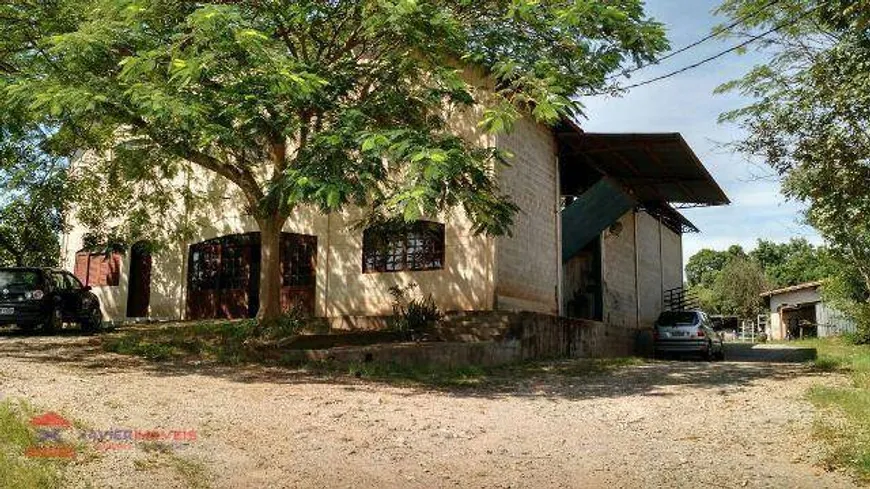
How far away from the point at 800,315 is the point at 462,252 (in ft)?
124

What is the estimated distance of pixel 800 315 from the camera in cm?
4509

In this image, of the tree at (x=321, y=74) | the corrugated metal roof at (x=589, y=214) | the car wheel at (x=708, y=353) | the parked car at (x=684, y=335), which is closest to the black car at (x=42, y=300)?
the tree at (x=321, y=74)

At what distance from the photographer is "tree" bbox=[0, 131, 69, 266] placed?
18.1 meters

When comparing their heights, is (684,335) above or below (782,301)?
below

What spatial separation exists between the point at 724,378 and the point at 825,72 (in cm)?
662

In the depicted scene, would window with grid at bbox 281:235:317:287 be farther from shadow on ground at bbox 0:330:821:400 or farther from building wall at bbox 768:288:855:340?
building wall at bbox 768:288:855:340

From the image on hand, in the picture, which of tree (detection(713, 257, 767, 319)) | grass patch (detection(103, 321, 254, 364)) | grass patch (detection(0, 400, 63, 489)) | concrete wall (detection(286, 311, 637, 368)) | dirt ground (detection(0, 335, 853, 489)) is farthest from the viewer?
tree (detection(713, 257, 767, 319))

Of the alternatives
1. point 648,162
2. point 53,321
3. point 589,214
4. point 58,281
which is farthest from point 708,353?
point 58,281

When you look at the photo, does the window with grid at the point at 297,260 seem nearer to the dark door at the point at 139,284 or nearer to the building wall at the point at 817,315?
the dark door at the point at 139,284

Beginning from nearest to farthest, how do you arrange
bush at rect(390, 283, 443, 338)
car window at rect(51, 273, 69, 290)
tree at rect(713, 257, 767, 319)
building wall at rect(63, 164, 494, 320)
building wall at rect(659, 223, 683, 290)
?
bush at rect(390, 283, 443, 338) → building wall at rect(63, 164, 494, 320) → car window at rect(51, 273, 69, 290) → building wall at rect(659, 223, 683, 290) → tree at rect(713, 257, 767, 319)

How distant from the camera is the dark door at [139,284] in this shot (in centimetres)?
2094

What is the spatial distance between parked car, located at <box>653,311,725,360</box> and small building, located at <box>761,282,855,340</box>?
2149 cm

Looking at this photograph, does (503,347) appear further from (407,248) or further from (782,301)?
(782,301)

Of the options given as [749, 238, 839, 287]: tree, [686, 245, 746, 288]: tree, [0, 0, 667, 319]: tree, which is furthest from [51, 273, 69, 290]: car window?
[686, 245, 746, 288]: tree
